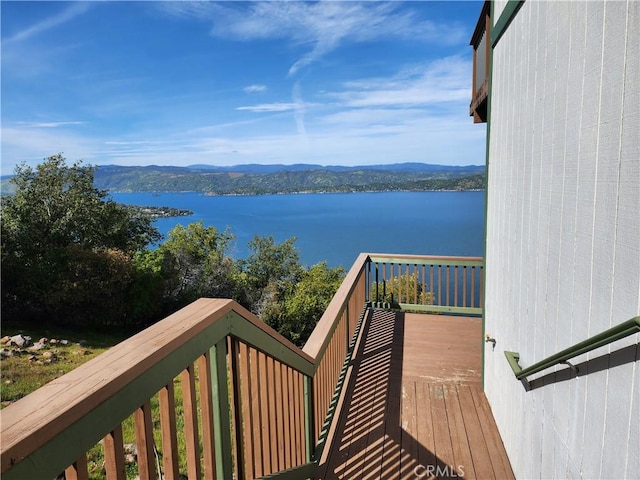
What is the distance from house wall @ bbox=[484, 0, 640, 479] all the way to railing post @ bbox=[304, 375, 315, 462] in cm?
136

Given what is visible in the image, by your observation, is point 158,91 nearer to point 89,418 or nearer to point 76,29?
point 76,29

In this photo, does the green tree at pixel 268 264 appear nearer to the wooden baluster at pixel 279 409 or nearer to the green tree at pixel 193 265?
the green tree at pixel 193 265

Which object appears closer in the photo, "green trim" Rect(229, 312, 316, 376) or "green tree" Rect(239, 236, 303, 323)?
"green trim" Rect(229, 312, 316, 376)

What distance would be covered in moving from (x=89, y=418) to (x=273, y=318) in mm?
16874

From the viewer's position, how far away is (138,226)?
26.0m

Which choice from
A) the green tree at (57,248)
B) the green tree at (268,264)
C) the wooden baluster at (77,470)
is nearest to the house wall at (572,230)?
the wooden baluster at (77,470)

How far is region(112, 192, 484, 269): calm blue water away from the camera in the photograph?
52.7m

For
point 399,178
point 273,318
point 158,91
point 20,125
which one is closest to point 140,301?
point 273,318

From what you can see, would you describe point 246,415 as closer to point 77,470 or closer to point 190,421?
point 190,421

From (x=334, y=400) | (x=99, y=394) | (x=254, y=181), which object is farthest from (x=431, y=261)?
(x=254, y=181)

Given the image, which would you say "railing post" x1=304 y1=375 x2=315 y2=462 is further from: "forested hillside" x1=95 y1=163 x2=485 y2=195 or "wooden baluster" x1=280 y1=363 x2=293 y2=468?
"forested hillside" x1=95 y1=163 x2=485 y2=195

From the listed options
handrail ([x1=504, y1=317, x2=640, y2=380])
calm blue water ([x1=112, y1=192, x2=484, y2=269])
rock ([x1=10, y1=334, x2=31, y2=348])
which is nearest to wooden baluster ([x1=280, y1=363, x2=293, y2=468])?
handrail ([x1=504, y1=317, x2=640, y2=380])

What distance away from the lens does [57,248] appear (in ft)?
65.3

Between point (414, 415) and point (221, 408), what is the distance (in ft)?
9.16
